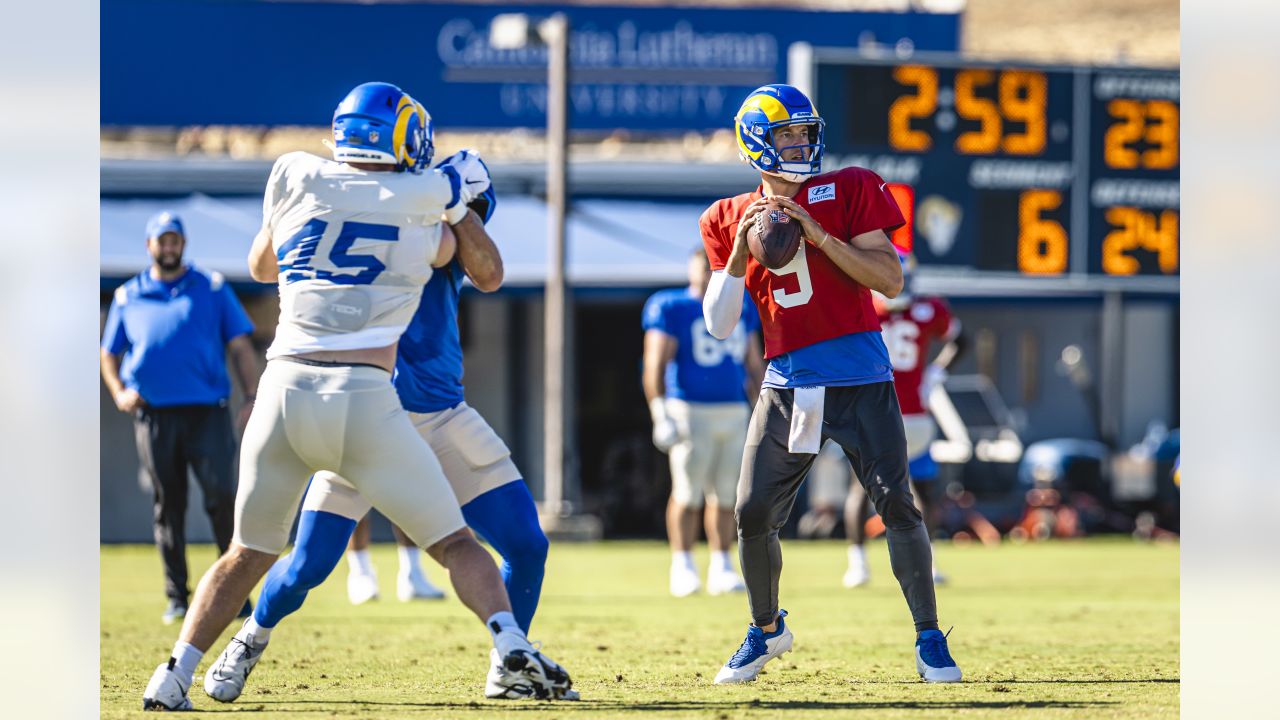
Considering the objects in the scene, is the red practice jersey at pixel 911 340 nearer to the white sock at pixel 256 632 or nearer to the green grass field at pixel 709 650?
the green grass field at pixel 709 650

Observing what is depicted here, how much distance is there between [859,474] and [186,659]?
2411 mm

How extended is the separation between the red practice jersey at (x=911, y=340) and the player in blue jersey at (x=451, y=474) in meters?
5.16

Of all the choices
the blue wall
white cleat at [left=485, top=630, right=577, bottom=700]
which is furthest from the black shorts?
the blue wall

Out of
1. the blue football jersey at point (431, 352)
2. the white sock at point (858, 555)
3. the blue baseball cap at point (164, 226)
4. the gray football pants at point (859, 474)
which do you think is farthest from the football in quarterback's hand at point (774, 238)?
the white sock at point (858, 555)

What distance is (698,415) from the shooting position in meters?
11.6

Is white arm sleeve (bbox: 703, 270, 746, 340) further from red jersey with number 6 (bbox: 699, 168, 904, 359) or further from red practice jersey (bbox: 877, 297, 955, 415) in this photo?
red practice jersey (bbox: 877, 297, 955, 415)

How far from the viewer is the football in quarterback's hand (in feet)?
20.7

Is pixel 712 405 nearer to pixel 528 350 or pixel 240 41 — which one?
pixel 528 350

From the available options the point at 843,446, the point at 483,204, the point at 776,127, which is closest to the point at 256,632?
the point at 483,204

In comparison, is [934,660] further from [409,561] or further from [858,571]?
[858,571]

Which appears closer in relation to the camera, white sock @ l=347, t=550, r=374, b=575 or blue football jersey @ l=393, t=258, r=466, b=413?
blue football jersey @ l=393, t=258, r=466, b=413

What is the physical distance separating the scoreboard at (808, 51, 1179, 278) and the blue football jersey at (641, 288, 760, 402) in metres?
4.83

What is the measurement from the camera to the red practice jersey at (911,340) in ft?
37.5
